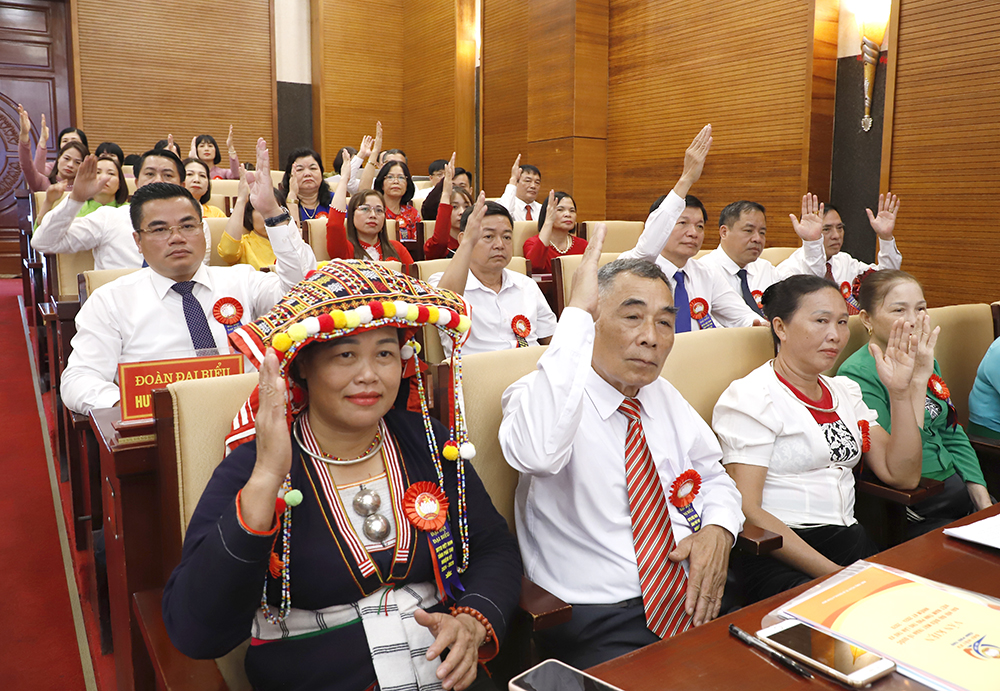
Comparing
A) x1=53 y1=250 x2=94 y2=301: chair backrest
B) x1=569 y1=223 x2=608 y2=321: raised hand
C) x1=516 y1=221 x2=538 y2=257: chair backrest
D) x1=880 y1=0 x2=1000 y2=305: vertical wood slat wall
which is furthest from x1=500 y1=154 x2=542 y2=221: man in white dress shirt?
x1=569 y1=223 x2=608 y2=321: raised hand

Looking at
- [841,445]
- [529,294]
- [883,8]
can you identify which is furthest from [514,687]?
[883,8]

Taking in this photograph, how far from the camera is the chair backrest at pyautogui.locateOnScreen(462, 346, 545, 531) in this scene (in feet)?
5.43

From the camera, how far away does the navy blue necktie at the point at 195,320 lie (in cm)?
238

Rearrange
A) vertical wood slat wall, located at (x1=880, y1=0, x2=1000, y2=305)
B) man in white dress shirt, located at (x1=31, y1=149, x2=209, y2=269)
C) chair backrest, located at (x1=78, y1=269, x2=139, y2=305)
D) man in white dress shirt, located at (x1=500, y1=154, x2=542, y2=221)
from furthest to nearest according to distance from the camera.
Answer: man in white dress shirt, located at (x1=500, y1=154, x2=542, y2=221) → vertical wood slat wall, located at (x1=880, y1=0, x2=1000, y2=305) → man in white dress shirt, located at (x1=31, y1=149, x2=209, y2=269) → chair backrest, located at (x1=78, y1=269, x2=139, y2=305)

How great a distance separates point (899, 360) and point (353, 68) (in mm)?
8561

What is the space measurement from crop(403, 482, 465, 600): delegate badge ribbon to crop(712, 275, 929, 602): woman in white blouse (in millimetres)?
777

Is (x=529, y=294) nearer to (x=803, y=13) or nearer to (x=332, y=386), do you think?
(x=332, y=386)

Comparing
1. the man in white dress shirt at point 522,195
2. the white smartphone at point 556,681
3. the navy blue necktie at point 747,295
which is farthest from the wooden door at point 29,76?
the white smartphone at point 556,681

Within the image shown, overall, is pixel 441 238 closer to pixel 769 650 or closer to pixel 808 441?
pixel 808 441

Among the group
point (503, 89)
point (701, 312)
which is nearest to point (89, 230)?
point (701, 312)

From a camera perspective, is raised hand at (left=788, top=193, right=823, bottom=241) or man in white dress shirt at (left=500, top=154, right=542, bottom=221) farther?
man in white dress shirt at (left=500, top=154, right=542, bottom=221)

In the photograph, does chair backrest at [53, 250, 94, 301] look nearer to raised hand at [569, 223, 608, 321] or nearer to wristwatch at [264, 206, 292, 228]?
wristwatch at [264, 206, 292, 228]

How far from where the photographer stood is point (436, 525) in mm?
1347

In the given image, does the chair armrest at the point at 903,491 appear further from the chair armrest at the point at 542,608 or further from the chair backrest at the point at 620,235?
the chair backrest at the point at 620,235
